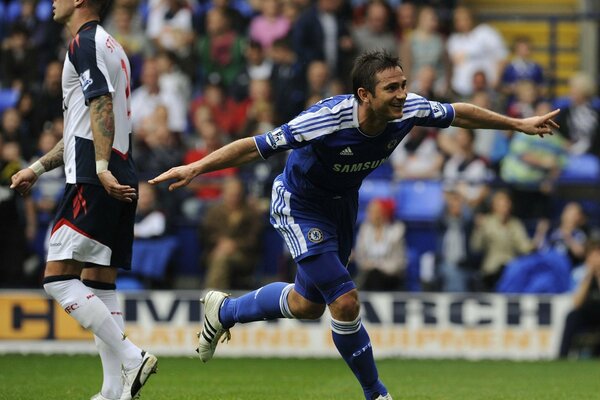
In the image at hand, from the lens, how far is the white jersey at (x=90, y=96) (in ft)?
25.1

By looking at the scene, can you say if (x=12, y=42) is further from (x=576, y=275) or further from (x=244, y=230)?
(x=576, y=275)

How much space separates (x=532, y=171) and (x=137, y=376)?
898 centimetres

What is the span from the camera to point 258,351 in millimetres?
14086

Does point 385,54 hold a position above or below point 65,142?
above

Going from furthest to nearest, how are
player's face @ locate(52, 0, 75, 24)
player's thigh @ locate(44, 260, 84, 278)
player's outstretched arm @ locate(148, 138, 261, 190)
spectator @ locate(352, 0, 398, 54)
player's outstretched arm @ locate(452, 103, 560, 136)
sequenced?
1. spectator @ locate(352, 0, 398, 54)
2. player's outstretched arm @ locate(452, 103, 560, 136)
3. player's face @ locate(52, 0, 75, 24)
4. player's thigh @ locate(44, 260, 84, 278)
5. player's outstretched arm @ locate(148, 138, 261, 190)

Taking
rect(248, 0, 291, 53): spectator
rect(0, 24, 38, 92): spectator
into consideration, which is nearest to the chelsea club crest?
rect(248, 0, 291, 53): spectator

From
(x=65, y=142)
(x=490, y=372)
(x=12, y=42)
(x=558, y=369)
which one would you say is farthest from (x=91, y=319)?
(x=12, y=42)

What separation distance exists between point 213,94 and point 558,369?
21.7 feet

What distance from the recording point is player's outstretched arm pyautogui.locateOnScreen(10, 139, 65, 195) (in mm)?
7941

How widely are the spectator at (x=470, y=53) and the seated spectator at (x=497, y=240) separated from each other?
9.46ft

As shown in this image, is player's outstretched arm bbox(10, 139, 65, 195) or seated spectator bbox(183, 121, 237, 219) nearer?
player's outstretched arm bbox(10, 139, 65, 195)

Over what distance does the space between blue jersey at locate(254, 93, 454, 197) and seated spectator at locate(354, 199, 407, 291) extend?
252 inches

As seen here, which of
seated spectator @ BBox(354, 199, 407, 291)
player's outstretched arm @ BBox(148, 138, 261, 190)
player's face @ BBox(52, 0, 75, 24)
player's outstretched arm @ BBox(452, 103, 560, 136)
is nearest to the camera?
player's outstretched arm @ BBox(148, 138, 261, 190)

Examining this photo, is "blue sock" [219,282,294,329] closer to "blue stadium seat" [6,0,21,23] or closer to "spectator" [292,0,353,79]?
"spectator" [292,0,353,79]
